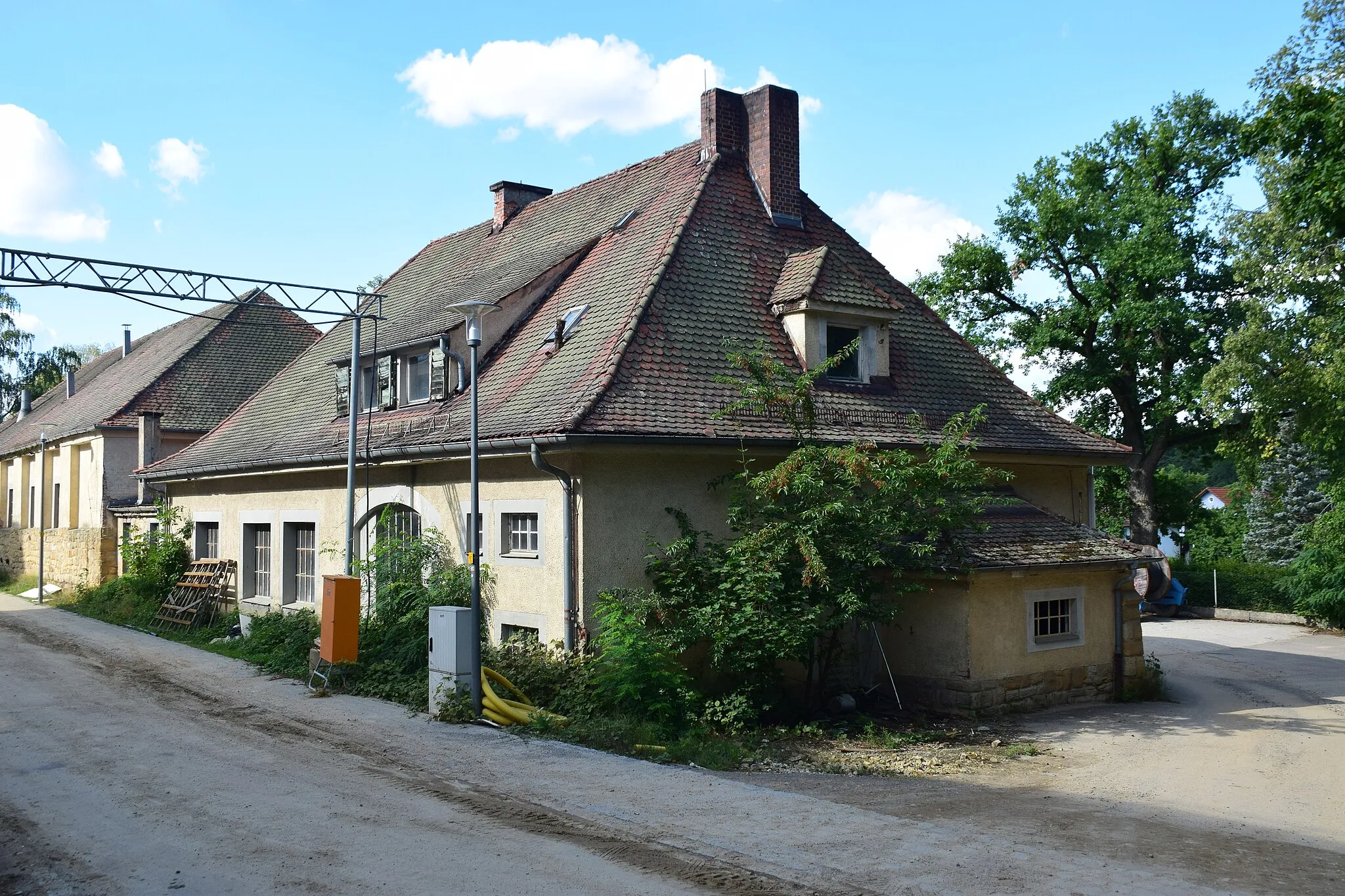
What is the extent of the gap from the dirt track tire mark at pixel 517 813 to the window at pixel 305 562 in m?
4.45

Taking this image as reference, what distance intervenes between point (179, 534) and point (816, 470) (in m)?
17.3

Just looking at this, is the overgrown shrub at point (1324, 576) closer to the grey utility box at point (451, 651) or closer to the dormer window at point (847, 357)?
the dormer window at point (847, 357)

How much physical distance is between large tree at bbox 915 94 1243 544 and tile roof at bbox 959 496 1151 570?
55.0ft

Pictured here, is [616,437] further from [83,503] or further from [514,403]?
[83,503]

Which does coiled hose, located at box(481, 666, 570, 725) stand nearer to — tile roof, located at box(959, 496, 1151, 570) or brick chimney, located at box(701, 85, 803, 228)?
tile roof, located at box(959, 496, 1151, 570)

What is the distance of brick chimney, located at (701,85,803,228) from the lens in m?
18.7

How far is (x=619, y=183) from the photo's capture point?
21031 mm

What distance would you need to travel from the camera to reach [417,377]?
723 inches

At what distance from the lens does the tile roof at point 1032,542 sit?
14.0 meters

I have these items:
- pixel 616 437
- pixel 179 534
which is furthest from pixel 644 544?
pixel 179 534

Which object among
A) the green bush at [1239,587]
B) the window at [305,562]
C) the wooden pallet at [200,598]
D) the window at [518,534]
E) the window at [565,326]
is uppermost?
the window at [565,326]

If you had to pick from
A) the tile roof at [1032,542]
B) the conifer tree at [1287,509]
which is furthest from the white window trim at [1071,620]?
the conifer tree at [1287,509]

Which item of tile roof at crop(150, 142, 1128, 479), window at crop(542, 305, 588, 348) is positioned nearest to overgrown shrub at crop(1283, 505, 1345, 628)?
tile roof at crop(150, 142, 1128, 479)

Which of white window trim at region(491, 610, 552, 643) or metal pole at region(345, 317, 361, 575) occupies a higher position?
metal pole at region(345, 317, 361, 575)
